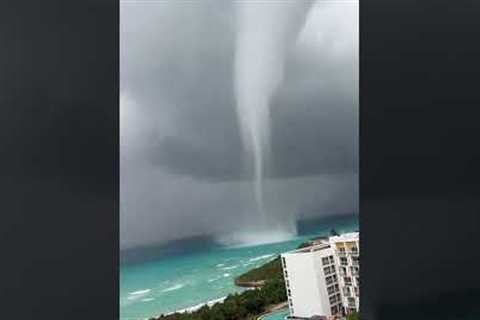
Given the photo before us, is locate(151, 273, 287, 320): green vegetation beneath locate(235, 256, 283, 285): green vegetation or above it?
beneath

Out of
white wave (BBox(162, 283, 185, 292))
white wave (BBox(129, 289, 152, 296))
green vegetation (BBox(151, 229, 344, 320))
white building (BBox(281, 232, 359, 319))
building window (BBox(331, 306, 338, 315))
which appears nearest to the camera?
white wave (BBox(129, 289, 152, 296))

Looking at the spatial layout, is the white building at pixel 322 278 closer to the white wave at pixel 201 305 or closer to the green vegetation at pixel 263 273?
the green vegetation at pixel 263 273

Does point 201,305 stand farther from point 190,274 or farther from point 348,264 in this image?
point 348,264

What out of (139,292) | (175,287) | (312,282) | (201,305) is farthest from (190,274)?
(312,282)

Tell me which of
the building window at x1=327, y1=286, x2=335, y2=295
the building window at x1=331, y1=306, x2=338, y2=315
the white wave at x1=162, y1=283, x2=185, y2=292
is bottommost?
the building window at x1=331, y1=306, x2=338, y2=315

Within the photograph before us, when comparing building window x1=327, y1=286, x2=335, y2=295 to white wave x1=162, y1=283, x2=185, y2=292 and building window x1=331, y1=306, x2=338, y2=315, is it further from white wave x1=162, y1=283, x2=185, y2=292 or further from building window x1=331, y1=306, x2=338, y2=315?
white wave x1=162, y1=283, x2=185, y2=292

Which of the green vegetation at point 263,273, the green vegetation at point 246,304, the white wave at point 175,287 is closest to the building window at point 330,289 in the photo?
the green vegetation at point 246,304

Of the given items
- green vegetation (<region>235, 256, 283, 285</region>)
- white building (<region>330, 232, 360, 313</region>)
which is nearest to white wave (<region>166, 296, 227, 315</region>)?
green vegetation (<region>235, 256, 283, 285</region>)
